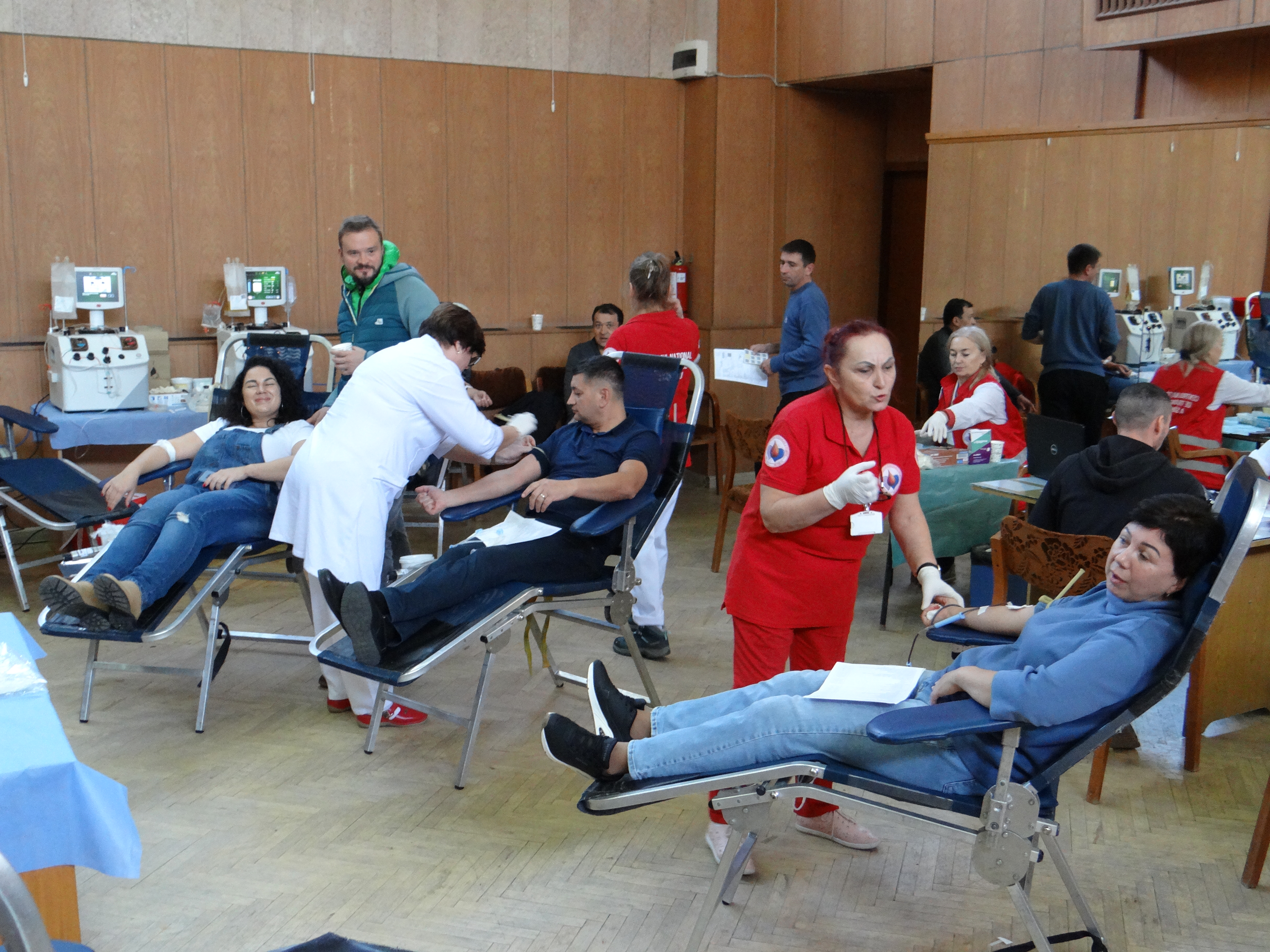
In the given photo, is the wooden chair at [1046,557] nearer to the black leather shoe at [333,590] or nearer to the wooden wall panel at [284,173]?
the black leather shoe at [333,590]

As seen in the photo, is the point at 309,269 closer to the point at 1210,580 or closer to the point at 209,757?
the point at 209,757

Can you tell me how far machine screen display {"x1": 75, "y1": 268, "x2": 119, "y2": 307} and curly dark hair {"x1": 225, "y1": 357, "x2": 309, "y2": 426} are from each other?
2.24 metres

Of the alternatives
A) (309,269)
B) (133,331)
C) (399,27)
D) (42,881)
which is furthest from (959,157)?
(42,881)

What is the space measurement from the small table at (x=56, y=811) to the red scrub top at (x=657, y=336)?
3.33 m

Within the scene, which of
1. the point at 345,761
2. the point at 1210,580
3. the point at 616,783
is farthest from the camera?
the point at 345,761

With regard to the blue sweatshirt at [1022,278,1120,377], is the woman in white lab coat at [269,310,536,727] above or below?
Result: below

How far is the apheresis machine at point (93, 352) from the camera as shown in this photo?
19.2ft

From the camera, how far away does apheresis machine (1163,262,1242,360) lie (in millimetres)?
6016

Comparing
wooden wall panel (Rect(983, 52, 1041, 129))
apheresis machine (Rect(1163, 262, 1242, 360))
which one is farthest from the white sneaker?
wooden wall panel (Rect(983, 52, 1041, 129))

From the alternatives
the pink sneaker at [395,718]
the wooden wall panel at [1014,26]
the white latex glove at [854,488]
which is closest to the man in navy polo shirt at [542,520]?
the pink sneaker at [395,718]

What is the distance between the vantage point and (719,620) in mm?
5012

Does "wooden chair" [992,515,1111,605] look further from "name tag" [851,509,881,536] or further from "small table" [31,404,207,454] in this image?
"small table" [31,404,207,454]

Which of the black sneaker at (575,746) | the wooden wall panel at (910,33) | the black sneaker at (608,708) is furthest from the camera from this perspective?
the wooden wall panel at (910,33)

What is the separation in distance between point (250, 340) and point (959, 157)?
14.5 ft
